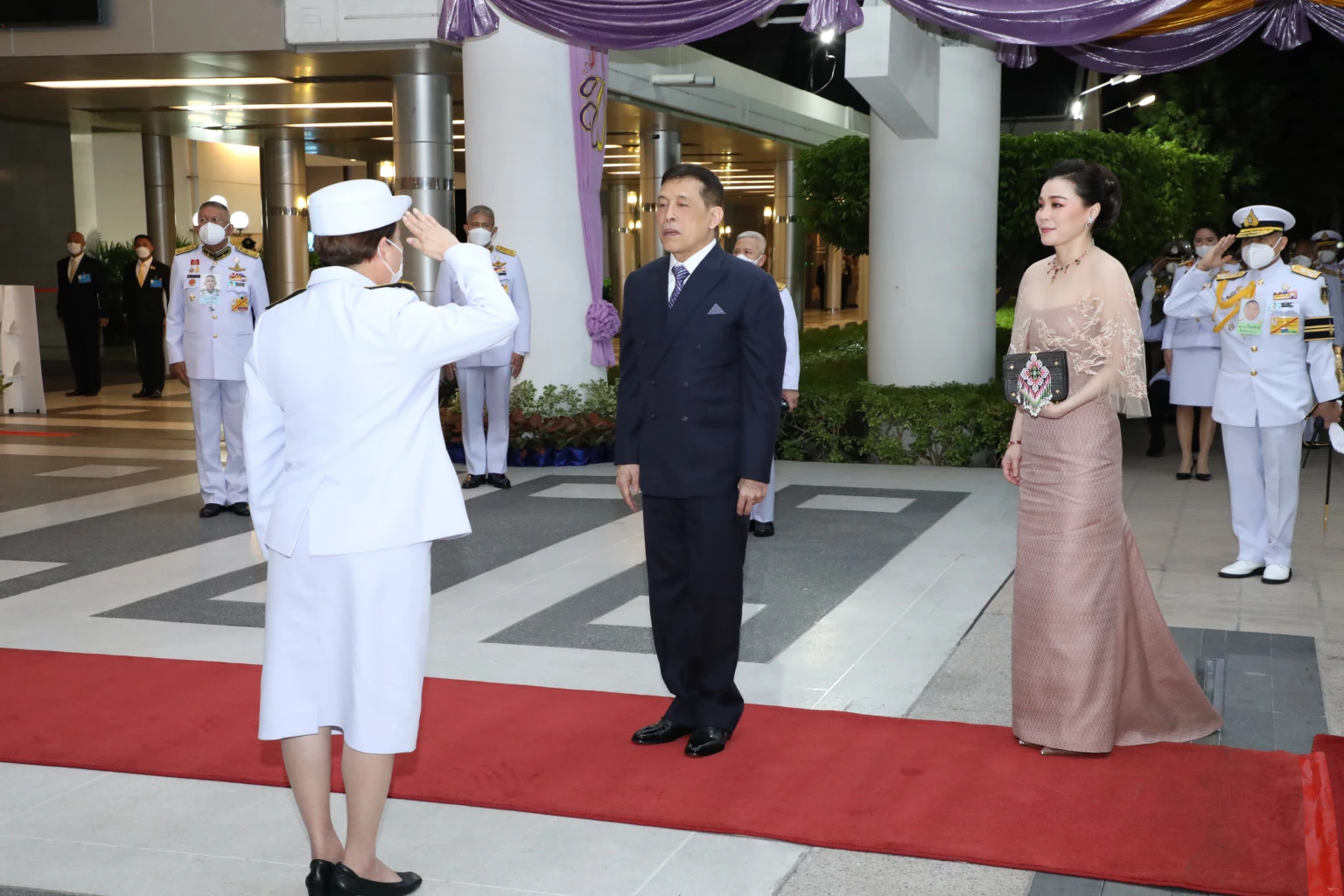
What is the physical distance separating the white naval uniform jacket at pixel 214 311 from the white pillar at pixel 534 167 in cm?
231

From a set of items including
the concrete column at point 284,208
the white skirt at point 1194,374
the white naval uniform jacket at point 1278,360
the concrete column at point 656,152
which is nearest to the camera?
the white naval uniform jacket at point 1278,360

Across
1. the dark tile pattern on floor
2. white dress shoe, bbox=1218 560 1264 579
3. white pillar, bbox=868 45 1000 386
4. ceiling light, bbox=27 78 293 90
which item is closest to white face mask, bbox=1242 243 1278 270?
white dress shoe, bbox=1218 560 1264 579

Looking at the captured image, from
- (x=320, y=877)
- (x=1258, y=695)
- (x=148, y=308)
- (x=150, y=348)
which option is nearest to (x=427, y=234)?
(x=320, y=877)

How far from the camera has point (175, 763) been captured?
4059 millimetres

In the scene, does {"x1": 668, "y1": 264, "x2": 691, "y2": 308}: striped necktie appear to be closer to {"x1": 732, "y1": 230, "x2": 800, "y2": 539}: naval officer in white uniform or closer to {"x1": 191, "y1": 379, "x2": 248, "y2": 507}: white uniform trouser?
{"x1": 732, "y1": 230, "x2": 800, "y2": 539}: naval officer in white uniform

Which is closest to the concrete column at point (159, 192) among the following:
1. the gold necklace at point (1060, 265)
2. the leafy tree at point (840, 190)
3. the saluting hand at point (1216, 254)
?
the leafy tree at point (840, 190)

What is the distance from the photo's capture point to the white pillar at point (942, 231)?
10.8 metres

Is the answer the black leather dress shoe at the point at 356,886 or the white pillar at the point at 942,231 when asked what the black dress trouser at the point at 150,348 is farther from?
the black leather dress shoe at the point at 356,886

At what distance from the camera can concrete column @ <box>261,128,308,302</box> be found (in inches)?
883

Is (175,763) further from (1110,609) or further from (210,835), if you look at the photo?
(1110,609)

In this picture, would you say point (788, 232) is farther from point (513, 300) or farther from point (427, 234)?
point (427, 234)

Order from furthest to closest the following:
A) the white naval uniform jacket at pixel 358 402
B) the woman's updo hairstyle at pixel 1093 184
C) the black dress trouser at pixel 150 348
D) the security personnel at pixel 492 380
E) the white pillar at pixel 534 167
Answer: the black dress trouser at pixel 150 348
the white pillar at pixel 534 167
the security personnel at pixel 492 380
the woman's updo hairstyle at pixel 1093 184
the white naval uniform jacket at pixel 358 402

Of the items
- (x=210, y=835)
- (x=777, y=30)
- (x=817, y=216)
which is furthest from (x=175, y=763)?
(x=777, y=30)

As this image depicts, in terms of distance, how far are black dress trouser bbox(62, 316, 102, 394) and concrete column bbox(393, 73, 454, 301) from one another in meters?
4.36
